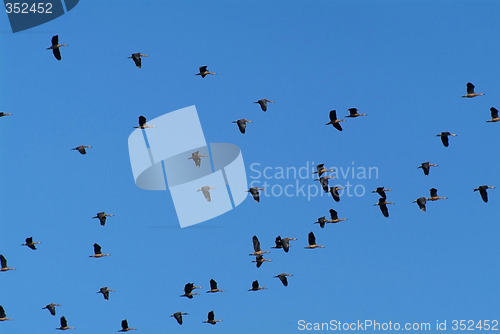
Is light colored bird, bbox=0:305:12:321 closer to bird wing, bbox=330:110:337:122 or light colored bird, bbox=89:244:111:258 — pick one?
light colored bird, bbox=89:244:111:258

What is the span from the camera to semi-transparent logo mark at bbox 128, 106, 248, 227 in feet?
295

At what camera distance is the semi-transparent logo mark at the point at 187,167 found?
90.0 metres

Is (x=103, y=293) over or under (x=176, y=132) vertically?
under

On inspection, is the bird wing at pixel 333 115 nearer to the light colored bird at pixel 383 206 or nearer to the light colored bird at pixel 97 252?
the light colored bird at pixel 383 206

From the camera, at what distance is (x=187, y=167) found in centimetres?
9338

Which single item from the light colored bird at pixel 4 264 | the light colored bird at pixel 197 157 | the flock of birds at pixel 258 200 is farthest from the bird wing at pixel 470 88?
the light colored bird at pixel 4 264

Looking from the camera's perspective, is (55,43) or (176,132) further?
(176,132)

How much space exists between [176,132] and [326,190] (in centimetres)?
1005

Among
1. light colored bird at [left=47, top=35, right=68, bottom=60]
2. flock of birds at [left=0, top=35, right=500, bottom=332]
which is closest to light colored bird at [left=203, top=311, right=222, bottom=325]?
flock of birds at [left=0, top=35, right=500, bottom=332]

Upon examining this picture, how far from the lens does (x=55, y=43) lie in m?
82.6

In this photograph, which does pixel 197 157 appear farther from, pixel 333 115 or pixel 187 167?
pixel 333 115

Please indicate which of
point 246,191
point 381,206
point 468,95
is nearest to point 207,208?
point 246,191

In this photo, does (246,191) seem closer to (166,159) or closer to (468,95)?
(166,159)

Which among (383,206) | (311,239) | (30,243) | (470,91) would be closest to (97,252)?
(30,243)
